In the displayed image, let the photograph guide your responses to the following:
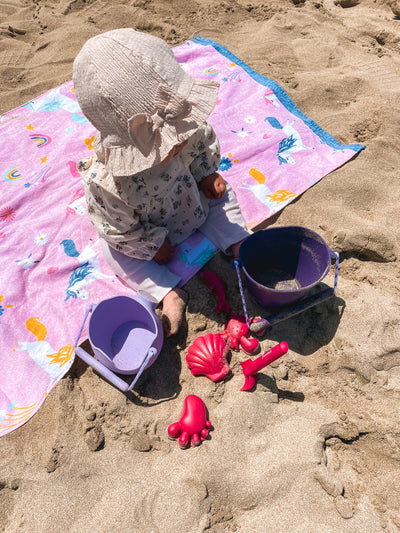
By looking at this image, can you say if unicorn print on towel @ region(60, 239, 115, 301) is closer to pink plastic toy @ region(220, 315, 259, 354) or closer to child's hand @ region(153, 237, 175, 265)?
child's hand @ region(153, 237, 175, 265)

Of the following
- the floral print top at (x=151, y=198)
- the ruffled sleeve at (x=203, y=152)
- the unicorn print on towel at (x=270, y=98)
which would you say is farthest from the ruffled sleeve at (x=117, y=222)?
the unicorn print on towel at (x=270, y=98)

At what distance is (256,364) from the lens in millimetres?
1242

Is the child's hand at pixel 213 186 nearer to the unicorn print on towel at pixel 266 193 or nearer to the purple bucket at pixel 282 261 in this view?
the purple bucket at pixel 282 261

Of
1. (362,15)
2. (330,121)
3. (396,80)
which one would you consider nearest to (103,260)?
(330,121)

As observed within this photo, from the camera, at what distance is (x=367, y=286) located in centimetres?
154

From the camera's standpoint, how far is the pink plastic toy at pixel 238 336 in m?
1.40

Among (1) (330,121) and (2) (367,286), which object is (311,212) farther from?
(1) (330,121)

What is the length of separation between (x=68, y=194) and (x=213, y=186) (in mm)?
920

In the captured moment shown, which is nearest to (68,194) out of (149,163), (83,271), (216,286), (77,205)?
(77,205)

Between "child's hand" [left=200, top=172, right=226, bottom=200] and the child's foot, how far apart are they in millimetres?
471

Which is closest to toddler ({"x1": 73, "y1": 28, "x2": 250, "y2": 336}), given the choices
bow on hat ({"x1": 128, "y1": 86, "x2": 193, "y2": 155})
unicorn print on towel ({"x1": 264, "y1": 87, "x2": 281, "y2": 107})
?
bow on hat ({"x1": 128, "y1": 86, "x2": 193, "y2": 155})

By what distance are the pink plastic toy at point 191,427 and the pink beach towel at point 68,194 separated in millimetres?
537

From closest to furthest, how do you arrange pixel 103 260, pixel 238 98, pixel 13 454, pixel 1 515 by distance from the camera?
pixel 1 515
pixel 13 454
pixel 103 260
pixel 238 98

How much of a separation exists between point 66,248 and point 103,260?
0.22m
